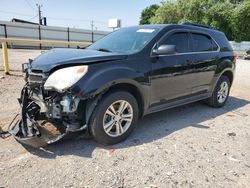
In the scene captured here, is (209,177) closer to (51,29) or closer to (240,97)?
(240,97)

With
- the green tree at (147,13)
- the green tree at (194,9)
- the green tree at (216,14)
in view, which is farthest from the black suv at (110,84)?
the green tree at (147,13)

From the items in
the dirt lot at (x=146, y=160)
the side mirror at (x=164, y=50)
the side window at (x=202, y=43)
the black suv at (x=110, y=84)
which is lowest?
the dirt lot at (x=146, y=160)

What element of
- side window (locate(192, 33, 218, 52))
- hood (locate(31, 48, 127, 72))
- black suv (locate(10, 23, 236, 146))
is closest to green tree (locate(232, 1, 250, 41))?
side window (locate(192, 33, 218, 52))

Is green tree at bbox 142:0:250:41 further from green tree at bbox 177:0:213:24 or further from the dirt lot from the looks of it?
the dirt lot

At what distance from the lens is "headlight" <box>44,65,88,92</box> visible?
129 inches

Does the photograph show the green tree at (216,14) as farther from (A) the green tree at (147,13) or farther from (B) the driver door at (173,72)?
(B) the driver door at (173,72)

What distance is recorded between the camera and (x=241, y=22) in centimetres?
3388

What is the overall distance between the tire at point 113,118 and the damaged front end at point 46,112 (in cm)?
20

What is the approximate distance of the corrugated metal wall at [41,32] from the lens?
2775 centimetres

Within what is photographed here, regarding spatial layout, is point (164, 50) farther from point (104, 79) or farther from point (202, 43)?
point (202, 43)

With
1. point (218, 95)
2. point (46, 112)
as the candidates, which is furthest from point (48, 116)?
point (218, 95)

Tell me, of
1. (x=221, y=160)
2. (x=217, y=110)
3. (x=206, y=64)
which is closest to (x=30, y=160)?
(x=221, y=160)

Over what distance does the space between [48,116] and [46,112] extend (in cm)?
6

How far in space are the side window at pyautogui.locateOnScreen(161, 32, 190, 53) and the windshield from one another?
33cm
